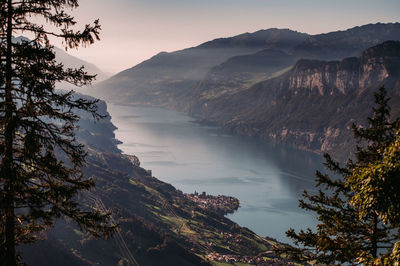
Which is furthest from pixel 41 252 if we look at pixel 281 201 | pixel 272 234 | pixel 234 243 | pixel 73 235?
pixel 281 201

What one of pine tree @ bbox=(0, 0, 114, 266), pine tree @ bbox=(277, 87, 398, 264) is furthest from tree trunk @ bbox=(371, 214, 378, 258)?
pine tree @ bbox=(0, 0, 114, 266)

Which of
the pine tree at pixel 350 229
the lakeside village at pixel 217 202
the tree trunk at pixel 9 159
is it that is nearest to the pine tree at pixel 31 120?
the tree trunk at pixel 9 159

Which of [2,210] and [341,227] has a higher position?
[2,210]

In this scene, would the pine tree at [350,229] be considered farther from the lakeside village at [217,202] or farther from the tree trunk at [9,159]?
the lakeside village at [217,202]

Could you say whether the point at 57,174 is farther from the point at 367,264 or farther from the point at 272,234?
the point at 272,234

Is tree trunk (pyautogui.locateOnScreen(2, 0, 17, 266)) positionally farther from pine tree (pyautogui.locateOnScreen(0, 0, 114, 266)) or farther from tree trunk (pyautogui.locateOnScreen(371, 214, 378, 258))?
tree trunk (pyautogui.locateOnScreen(371, 214, 378, 258))
